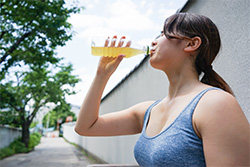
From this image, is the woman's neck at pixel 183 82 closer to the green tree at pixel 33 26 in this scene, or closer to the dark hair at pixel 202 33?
the dark hair at pixel 202 33

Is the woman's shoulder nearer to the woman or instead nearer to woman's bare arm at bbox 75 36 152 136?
the woman

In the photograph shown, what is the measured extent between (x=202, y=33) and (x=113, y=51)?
0.50 m

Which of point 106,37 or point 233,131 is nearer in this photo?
point 233,131

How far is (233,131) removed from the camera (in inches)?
31.5

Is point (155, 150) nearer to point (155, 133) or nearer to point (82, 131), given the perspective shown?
point (155, 133)

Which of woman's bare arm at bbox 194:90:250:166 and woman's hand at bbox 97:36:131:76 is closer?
woman's bare arm at bbox 194:90:250:166

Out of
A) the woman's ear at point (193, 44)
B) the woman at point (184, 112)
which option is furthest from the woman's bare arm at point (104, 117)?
the woman's ear at point (193, 44)

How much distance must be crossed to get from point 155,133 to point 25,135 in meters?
18.8

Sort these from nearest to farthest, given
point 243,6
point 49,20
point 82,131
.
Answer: point 82,131
point 243,6
point 49,20

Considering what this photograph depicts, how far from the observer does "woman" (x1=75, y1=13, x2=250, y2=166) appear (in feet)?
2.68

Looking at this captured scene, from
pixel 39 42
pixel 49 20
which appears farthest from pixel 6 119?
pixel 49 20

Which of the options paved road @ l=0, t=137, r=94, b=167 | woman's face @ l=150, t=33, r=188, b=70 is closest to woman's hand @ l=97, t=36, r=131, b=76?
woman's face @ l=150, t=33, r=188, b=70

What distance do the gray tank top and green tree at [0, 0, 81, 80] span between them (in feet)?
23.1

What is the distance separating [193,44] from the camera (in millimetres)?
1092
